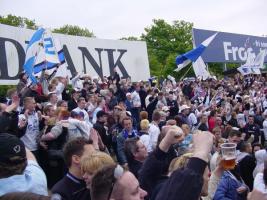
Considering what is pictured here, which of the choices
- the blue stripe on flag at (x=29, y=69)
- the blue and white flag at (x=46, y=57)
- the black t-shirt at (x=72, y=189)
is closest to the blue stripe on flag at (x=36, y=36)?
the blue and white flag at (x=46, y=57)

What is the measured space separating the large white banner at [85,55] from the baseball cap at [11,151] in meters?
11.7

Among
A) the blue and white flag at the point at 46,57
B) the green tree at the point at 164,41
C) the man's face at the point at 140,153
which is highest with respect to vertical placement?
the green tree at the point at 164,41

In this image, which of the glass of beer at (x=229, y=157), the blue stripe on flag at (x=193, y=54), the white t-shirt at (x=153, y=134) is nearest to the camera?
the glass of beer at (x=229, y=157)

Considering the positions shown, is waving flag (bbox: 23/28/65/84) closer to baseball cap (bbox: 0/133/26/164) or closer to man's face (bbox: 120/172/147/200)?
baseball cap (bbox: 0/133/26/164)

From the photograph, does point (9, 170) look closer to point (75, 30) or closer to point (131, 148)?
point (131, 148)

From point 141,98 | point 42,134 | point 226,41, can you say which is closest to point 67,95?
point 141,98

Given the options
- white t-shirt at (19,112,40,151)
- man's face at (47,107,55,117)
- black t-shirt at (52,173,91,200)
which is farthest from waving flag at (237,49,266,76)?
black t-shirt at (52,173,91,200)

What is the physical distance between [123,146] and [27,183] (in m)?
5.46

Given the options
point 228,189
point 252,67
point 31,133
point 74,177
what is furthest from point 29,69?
point 252,67

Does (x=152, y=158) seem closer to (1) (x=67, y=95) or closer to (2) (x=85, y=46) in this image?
(1) (x=67, y=95)

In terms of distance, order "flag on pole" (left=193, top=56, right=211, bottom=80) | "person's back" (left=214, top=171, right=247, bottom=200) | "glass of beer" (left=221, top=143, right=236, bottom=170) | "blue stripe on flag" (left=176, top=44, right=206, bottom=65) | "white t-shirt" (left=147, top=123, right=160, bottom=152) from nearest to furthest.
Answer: "glass of beer" (left=221, top=143, right=236, bottom=170)
"person's back" (left=214, top=171, right=247, bottom=200)
"white t-shirt" (left=147, top=123, right=160, bottom=152)
"blue stripe on flag" (left=176, top=44, right=206, bottom=65)
"flag on pole" (left=193, top=56, right=211, bottom=80)

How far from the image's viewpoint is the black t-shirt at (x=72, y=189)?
10.7 ft

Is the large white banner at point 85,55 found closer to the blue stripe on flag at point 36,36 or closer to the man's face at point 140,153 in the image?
the blue stripe on flag at point 36,36

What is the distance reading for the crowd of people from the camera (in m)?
2.48
